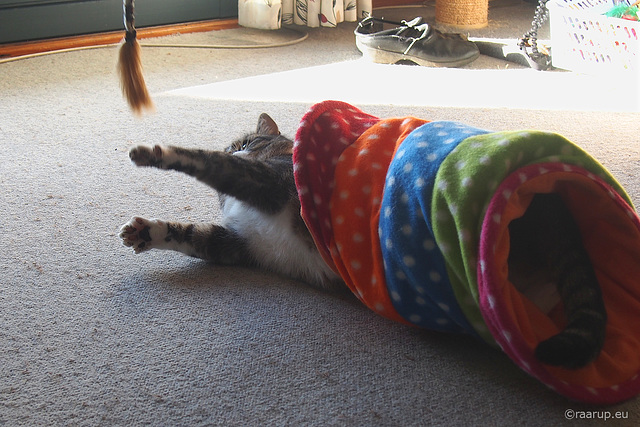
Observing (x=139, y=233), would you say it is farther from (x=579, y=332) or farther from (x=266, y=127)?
(x=579, y=332)

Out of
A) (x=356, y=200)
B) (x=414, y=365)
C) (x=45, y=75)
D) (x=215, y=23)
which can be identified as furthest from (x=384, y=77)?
(x=414, y=365)

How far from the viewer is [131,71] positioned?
4.11 ft

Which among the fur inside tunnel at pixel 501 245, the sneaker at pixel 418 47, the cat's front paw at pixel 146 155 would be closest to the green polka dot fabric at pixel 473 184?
the fur inside tunnel at pixel 501 245

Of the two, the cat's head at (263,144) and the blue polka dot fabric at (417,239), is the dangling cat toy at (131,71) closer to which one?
the cat's head at (263,144)

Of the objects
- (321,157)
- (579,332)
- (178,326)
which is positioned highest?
(321,157)

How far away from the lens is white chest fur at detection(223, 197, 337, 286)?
1175 mm

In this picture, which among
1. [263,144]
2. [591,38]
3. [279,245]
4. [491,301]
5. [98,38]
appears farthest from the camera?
[98,38]

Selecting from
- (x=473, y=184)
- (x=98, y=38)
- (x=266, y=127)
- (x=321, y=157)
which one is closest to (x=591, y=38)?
(x=266, y=127)

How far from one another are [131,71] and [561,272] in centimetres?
88

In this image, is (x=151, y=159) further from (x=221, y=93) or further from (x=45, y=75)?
(x=45, y=75)

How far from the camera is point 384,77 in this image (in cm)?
229

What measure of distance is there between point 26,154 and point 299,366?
1059 mm

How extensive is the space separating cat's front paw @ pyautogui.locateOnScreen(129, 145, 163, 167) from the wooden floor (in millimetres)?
1563

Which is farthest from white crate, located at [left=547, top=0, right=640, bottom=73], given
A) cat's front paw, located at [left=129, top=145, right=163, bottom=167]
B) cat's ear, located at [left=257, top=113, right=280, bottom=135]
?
cat's front paw, located at [left=129, top=145, right=163, bottom=167]
